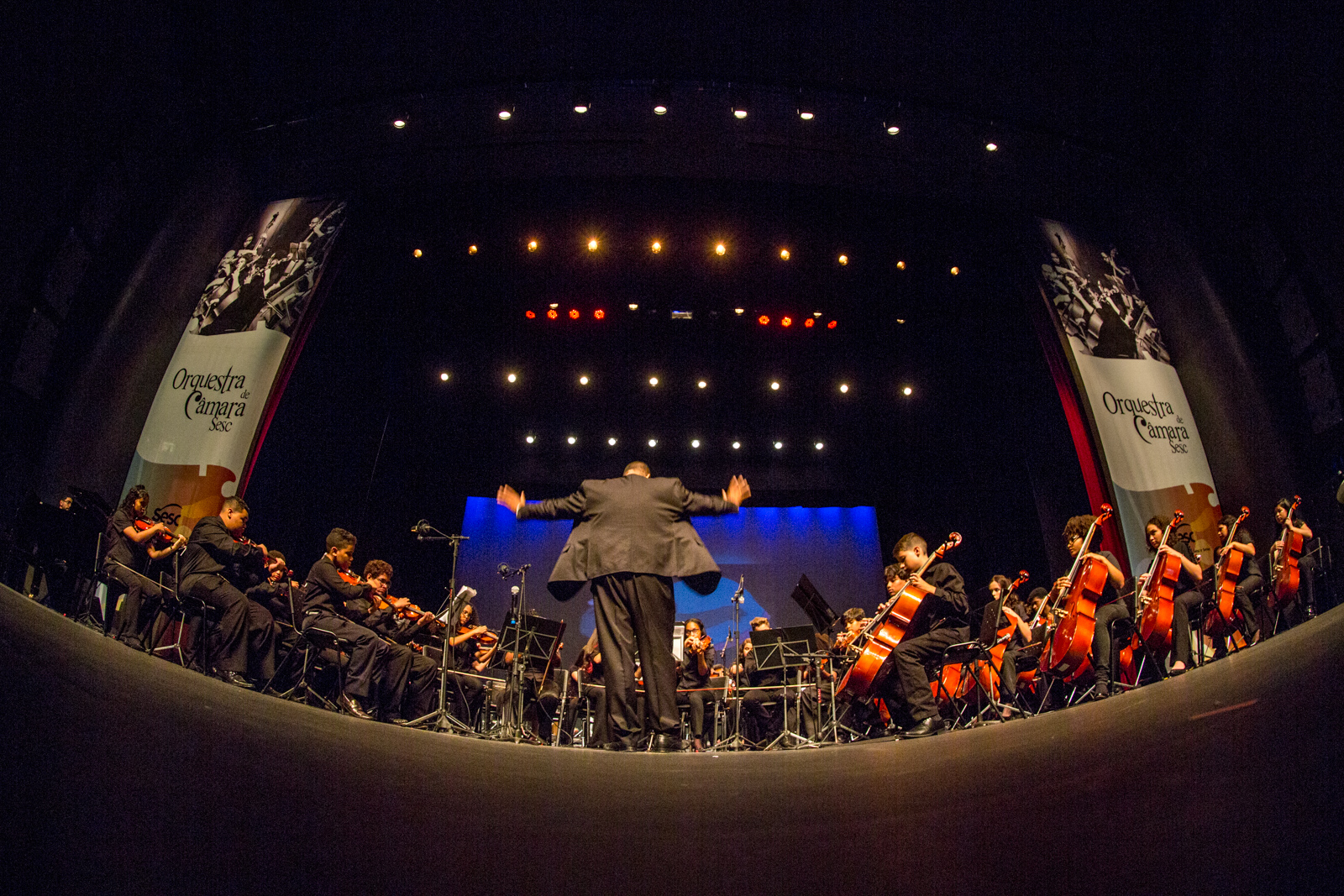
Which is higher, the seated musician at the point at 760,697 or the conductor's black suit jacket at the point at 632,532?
the conductor's black suit jacket at the point at 632,532

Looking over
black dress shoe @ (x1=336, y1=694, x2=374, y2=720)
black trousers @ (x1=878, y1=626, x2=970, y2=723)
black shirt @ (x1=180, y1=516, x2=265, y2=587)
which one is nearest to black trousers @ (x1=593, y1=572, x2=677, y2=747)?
black trousers @ (x1=878, y1=626, x2=970, y2=723)

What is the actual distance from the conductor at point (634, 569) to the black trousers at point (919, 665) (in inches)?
60.9

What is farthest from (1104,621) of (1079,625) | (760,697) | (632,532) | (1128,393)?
(1128,393)

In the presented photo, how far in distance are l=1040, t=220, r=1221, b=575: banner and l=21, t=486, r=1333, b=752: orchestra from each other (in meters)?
1.03

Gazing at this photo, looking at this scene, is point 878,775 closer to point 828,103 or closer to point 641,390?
point 828,103

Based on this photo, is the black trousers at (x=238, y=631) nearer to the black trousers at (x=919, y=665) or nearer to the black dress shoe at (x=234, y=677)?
the black dress shoe at (x=234, y=677)

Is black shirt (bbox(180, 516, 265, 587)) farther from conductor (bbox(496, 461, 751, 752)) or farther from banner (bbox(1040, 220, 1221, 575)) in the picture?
banner (bbox(1040, 220, 1221, 575))

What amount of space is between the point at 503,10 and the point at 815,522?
8.81 meters

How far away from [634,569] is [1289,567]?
522 centimetres

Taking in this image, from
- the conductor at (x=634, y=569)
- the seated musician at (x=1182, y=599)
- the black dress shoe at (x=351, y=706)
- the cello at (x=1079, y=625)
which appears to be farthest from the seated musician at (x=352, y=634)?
the seated musician at (x=1182, y=599)

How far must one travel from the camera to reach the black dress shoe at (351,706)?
4.81 meters

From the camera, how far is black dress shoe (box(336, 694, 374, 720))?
481 cm

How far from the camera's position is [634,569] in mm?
3582

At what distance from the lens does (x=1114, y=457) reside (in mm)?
7805
